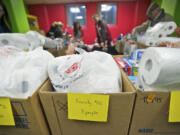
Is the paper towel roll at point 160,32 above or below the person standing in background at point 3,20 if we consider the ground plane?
below

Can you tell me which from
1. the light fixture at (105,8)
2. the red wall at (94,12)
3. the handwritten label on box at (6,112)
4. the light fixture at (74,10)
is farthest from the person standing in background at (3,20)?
the light fixture at (105,8)

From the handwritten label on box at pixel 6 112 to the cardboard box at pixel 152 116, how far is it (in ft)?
1.52

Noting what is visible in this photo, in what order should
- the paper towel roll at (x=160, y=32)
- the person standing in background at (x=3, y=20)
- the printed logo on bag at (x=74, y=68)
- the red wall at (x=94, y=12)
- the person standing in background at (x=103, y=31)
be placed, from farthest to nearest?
the red wall at (x=94, y=12) < the person standing in background at (x=103, y=31) < the person standing in background at (x=3, y=20) < the paper towel roll at (x=160, y=32) < the printed logo on bag at (x=74, y=68)

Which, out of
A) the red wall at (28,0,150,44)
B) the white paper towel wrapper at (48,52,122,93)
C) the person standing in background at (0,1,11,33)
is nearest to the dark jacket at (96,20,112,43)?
the person standing in background at (0,1,11,33)

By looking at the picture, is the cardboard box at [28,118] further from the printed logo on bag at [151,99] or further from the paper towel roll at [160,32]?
the paper towel roll at [160,32]

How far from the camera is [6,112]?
14.1 inches

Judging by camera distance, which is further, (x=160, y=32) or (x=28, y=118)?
(x=160, y=32)

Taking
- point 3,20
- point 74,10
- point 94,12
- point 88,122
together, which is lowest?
point 88,122

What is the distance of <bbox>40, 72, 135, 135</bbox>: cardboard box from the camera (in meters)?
0.34

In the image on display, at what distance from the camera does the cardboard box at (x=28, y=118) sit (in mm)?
342

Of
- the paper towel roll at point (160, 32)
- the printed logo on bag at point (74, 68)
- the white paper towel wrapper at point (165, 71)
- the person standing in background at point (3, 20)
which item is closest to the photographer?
the white paper towel wrapper at point (165, 71)

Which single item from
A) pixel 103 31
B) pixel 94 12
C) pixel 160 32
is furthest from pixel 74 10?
pixel 160 32

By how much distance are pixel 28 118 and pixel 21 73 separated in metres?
0.18

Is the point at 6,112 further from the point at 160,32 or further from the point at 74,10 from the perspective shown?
the point at 74,10
